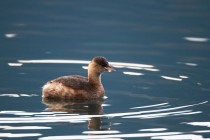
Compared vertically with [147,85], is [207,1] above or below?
above

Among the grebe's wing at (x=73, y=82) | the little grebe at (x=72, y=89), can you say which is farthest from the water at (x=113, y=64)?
the grebe's wing at (x=73, y=82)

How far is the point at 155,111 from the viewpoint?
51.2ft

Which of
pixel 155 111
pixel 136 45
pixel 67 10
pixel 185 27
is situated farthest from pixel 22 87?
pixel 67 10

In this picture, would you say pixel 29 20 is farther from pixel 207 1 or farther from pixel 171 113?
pixel 171 113

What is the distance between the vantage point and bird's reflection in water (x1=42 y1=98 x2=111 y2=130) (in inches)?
581

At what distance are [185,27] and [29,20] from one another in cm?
539

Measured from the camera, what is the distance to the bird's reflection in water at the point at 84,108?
14756 mm

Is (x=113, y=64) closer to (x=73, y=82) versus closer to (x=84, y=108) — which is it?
(x=73, y=82)

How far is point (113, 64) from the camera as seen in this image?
2034 cm

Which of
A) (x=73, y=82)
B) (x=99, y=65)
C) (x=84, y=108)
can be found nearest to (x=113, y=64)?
(x=99, y=65)

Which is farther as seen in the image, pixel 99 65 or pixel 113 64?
pixel 113 64

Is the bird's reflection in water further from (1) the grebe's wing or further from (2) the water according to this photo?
(1) the grebe's wing

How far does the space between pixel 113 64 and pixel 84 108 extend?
4363 millimetres

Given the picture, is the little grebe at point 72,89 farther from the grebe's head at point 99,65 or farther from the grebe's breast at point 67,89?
the grebe's head at point 99,65
